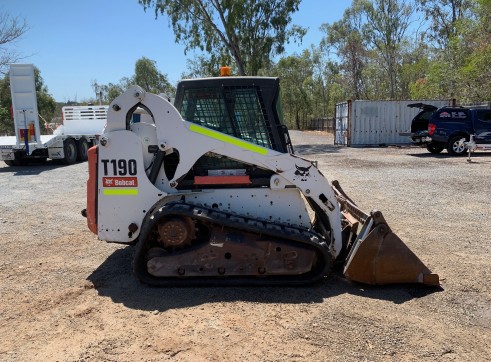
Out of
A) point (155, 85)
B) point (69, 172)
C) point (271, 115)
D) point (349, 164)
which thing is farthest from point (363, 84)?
point (271, 115)

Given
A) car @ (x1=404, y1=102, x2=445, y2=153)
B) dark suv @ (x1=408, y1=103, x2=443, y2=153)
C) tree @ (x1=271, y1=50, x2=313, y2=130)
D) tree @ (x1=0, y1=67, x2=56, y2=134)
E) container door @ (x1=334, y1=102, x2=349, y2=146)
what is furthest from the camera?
tree @ (x1=271, y1=50, x2=313, y2=130)

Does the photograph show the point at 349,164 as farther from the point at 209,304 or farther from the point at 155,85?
the point at 155,85

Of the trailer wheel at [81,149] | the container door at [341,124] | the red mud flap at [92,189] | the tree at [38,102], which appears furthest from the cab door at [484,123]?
the tree at [38,102]

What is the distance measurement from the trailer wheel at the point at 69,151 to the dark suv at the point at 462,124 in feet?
46.6

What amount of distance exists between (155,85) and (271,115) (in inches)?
2138

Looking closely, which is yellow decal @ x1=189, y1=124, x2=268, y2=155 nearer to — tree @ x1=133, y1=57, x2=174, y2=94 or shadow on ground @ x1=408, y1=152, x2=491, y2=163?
shadow on ground @ x1=408, y1=152, x2=491, y2=163

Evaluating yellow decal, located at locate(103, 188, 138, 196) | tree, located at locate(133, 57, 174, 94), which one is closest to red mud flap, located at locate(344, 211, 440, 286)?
yellow decal, located at locate(103, 188, 138, 196)

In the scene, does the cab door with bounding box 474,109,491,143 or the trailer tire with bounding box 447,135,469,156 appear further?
the trailer tire with bounding box 447,135,469,156

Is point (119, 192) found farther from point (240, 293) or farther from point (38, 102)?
point (38, 102)

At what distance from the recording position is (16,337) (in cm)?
337

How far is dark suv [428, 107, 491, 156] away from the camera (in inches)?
642

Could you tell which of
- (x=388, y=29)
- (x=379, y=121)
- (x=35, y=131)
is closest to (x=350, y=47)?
(x=388, y=29)

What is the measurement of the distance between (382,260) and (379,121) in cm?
2052

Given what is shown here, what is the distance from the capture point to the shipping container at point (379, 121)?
23.0 m
